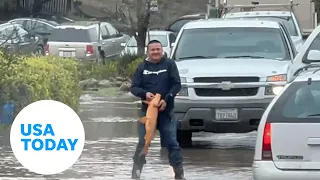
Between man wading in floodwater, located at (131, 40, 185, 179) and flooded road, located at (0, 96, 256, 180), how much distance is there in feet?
1.06

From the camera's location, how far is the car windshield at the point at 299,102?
8609 mm

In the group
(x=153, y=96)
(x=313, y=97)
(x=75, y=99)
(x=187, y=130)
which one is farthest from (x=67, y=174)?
(x=75, y=99)

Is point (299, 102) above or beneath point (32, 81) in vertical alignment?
above

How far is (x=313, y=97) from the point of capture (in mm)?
8828

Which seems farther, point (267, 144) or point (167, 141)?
point (167, 141)

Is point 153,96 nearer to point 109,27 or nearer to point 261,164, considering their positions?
point 261,164

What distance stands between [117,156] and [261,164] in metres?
4.50

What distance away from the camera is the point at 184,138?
14023mm

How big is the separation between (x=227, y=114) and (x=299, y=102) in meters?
4.34

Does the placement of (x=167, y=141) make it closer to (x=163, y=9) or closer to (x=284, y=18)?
(x=284, y=18)

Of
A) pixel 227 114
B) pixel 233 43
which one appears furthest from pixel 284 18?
pixel 227 114

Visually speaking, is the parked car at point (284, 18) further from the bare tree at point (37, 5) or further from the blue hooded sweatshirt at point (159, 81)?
the bare tree at point (37, 5)

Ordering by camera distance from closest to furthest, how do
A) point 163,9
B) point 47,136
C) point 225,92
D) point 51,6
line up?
point 47,136, point 225,92, point 163,9, point 51,6

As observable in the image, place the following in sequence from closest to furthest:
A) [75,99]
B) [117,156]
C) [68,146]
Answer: [68,146] < [117,156] < [75,99]
